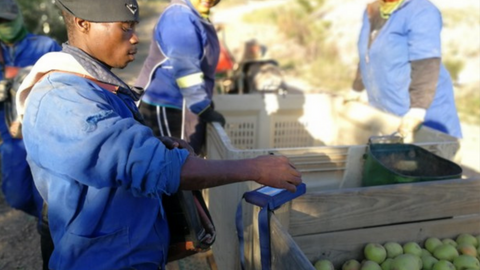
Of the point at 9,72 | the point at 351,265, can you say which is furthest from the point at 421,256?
the point at 9,72

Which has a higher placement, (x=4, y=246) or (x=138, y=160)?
(x=138, y=160)

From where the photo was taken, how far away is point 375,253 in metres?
2.07

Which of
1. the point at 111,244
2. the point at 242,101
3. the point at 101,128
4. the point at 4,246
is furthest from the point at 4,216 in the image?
the point at 101,128

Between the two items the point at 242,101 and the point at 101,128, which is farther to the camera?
the point at 242,101

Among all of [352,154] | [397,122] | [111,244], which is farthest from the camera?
[397,122]

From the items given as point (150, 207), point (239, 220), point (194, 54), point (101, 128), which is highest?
point (194, 54)

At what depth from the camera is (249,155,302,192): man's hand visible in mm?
1450

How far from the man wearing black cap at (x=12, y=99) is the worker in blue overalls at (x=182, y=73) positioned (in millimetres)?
1047

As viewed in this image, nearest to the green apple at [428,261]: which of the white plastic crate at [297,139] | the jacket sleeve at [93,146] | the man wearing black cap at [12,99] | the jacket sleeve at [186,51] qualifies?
the white plastic crate at [297,139]

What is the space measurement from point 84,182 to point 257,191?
69 centimetres

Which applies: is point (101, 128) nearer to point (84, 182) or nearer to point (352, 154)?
point (84, 182)

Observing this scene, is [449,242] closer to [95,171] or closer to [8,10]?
[95,171]

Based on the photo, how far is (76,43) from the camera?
1.52m

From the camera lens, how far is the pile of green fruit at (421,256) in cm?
202
